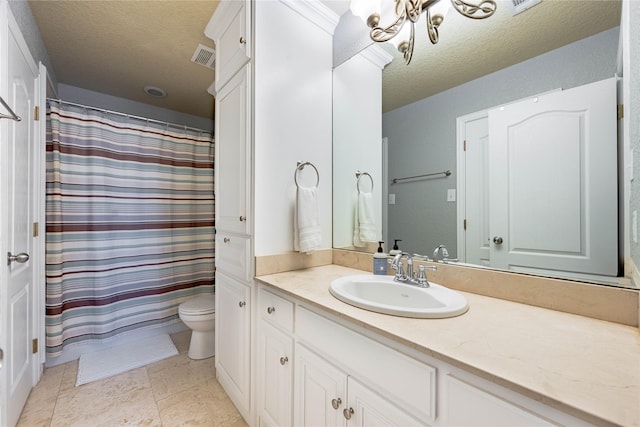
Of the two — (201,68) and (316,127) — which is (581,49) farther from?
(201,68)

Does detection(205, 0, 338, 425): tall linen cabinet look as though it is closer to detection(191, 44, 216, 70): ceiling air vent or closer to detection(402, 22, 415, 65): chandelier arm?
detection(191, 44, 216, 70): ceiling air vent

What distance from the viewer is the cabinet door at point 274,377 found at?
3.86ft

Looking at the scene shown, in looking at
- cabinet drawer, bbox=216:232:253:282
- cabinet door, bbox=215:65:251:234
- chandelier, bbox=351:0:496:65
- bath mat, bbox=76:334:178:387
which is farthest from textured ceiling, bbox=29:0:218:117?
bath mat, bbox=76:334:178:387

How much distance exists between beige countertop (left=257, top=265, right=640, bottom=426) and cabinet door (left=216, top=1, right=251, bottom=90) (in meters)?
1.30

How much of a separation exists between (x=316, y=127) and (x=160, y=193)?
1655mm

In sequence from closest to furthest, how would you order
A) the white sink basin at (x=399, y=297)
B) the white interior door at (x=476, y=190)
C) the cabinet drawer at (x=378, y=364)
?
the cabinet drawer at (x=378, y=364) < the white sink basin at (x=399, y=297) < the white interior door at (x=476, y=190)

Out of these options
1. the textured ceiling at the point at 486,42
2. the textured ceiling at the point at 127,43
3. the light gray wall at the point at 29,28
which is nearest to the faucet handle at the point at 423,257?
the textured ceiling at the point at 486,42

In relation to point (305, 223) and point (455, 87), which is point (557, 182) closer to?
point (455, 87)

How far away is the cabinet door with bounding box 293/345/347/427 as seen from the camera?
3.08 ft

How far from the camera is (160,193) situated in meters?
2.47

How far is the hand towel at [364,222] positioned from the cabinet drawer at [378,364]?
66cm

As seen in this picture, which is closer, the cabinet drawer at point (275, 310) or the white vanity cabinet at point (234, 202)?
the cabinet drawer at point (275, 310)

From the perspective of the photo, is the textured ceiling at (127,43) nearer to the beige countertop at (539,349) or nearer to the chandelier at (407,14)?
the chandelier at (407,14)

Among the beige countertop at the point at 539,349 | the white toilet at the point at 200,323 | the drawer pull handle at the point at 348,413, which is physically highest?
the beige countertop at the point at 539,349
